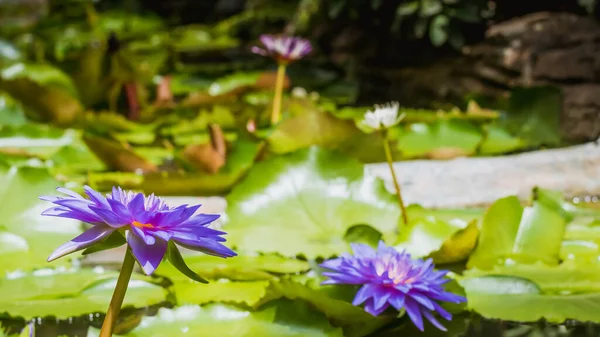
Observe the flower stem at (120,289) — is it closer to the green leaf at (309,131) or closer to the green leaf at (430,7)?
the green leaf at (309,131)

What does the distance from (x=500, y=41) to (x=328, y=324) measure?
1.83 meters

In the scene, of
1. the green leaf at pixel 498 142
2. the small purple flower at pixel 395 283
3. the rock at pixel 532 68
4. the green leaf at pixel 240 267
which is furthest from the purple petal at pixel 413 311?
the rock at pixel 532 68

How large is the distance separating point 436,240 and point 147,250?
1.77ft

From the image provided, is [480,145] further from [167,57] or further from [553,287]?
[167,57]

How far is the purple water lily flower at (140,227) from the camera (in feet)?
1.43

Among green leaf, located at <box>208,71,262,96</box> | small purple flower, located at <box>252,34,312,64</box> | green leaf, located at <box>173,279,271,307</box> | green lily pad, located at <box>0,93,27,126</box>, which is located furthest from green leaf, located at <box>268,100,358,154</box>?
green leaf, located at <box>208,71,262,96</box>

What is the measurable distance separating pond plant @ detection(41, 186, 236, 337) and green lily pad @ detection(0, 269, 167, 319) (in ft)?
0.95

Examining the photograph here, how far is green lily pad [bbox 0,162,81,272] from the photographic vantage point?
0.92 m

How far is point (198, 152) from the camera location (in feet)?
4.10

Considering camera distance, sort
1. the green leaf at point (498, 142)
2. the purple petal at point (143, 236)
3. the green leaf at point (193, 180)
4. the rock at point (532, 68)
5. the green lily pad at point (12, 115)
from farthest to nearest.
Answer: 1. the rock at point (532, 68)
2. the green lily pad at point (12, 115)
3. the green leaf at point (498, 142)
4. the green leaf at point (193, 180)
5. the purple petal at point (143, 236)

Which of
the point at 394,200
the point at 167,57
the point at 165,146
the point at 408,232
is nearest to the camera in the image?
the point at 408,232

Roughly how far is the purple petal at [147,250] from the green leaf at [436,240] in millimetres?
473

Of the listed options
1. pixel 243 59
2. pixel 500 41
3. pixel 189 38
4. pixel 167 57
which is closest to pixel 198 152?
pixel 500 41

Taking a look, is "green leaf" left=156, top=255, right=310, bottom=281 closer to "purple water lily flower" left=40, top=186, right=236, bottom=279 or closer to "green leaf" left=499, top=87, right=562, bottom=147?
"purple water lily flower" left=40, top=186, right=236, bottom=279
